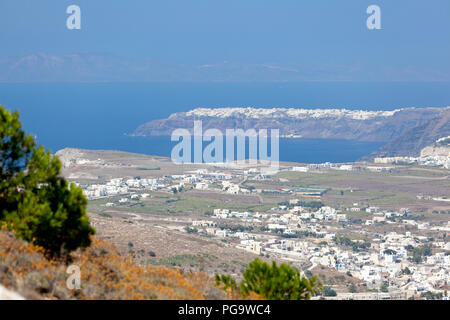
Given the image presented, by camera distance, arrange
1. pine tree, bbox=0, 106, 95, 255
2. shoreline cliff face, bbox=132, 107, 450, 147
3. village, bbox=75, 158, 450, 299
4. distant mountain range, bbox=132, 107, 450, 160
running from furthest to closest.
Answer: shoreline cliff face, bbox=132, 107, 450, 147
distant mountain range, bbox=132, 107, 450, 160
village, bbox=75, 158, 450, 299
pine tree, bbox=0, 106, 95, 255

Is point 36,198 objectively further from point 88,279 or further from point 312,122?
point 312,122

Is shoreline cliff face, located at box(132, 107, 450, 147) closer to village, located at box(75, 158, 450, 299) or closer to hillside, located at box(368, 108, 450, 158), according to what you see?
hillside, located at box(368, 108, 450, 158)

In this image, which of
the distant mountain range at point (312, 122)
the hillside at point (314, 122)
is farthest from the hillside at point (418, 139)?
the hillside at point (314, 122)

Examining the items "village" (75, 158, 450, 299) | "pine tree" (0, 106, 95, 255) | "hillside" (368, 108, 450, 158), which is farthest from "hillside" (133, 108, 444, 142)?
"pine tree" (0, 106, 95, 255)

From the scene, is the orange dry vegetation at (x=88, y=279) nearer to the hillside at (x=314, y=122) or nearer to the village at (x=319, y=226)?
the village at (x=319, y=226)

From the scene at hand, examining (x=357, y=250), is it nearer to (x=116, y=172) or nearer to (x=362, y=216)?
(x=362, y=216)

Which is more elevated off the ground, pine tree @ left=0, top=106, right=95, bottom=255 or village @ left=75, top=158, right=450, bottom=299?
pine tree @ left=0, top=106, right=95, bottom=255
